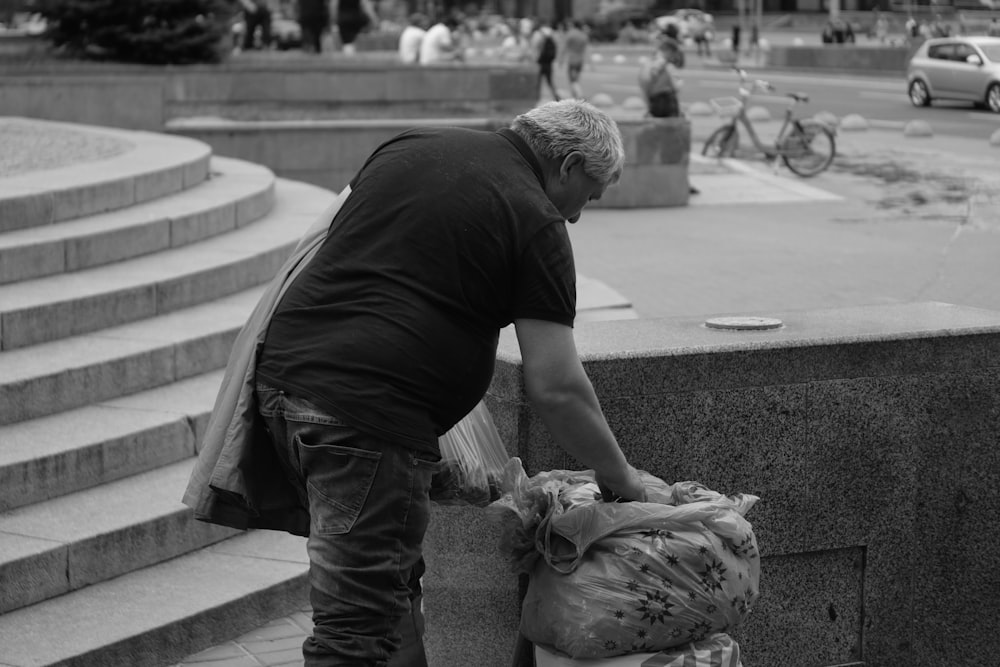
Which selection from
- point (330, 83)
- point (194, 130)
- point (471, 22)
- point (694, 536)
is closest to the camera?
point (694, 536)

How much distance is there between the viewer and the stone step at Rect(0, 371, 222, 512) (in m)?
4.91

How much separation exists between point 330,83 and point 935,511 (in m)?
13.9

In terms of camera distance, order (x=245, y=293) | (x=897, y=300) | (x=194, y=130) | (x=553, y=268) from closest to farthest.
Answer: (x=553, y=268) → (x=245, y=293) → (x=897, y=300) → (x=194, y=130)

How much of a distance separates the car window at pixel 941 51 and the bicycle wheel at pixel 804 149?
1415 centimetres

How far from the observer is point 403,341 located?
2910mm

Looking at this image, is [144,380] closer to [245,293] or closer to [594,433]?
[245,293]

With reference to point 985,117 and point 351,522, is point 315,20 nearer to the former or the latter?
point 985,117

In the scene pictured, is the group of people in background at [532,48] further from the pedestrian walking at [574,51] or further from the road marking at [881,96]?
the road marking at [881,96]

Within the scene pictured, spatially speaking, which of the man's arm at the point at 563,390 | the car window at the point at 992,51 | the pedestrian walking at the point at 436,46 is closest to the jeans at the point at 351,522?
the man's arm at the point at 563,390

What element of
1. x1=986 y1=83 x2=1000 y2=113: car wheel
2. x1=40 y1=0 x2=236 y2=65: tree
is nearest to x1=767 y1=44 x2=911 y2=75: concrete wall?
x1=986 y1=83 x2=1000 y2=113: car wheel

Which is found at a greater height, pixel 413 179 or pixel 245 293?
pixel 413 179

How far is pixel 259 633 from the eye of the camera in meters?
4.70

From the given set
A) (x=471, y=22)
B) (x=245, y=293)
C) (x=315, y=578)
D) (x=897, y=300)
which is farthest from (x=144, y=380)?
(x=471, y=22)

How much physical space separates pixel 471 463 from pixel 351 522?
56 cm
